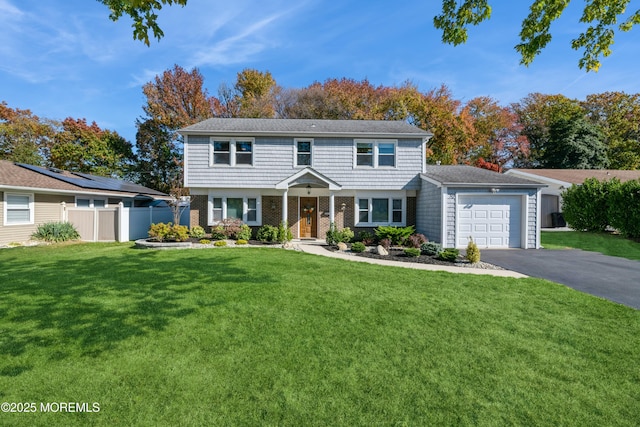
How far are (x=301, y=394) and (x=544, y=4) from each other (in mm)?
7092

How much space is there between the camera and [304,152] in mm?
15266

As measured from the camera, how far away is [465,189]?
1332 cm

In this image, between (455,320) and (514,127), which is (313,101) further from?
(455,320)

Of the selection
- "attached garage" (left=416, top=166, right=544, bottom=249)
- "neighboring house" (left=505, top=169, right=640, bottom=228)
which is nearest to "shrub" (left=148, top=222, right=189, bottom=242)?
"attached garage" (left=416, top=166, right=544, bottom=249)

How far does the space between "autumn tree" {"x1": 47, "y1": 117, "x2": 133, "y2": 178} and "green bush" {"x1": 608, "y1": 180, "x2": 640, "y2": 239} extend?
121 feet

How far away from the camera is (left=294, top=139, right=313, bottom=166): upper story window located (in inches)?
599

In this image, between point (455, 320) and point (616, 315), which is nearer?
point (455, 320)

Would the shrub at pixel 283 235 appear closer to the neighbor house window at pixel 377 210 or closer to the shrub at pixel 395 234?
the neighbor house window at pixel 377 210

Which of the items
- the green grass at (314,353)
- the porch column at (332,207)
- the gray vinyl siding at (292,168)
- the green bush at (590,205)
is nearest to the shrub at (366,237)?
the porch column at (332,207)

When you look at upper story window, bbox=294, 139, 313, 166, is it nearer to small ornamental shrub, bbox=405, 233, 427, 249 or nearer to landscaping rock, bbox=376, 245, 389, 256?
landscaping rock, bbox=376, 245, 389, 256

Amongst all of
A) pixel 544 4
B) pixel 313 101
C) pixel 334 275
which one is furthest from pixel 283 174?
pixel 313 101

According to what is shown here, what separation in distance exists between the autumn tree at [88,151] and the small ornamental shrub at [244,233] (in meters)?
22.6

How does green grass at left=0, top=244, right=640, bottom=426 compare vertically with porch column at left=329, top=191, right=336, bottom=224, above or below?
below

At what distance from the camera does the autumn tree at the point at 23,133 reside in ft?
92.9
